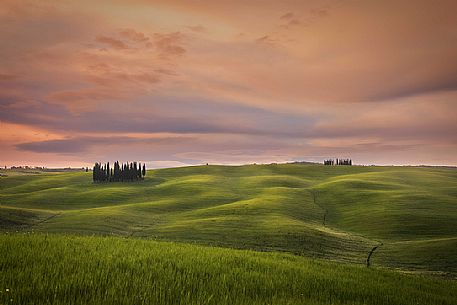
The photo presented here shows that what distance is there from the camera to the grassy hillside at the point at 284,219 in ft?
150

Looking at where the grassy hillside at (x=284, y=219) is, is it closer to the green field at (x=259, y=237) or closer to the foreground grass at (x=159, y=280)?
the green field at (x=259, y=237)

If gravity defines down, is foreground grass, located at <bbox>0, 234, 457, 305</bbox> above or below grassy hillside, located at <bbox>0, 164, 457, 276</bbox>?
above

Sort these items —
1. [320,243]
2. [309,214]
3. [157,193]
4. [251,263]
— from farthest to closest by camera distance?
[157,193]
[309,214]
[320,243]
[251,263]

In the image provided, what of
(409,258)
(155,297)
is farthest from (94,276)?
(409,258)

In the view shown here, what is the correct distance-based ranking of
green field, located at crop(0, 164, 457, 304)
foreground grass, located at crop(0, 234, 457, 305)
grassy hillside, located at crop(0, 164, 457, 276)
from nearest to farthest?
1. foreground grass, located at crop(0, 234, 457, 305)
2. green field, located at crop(0, 164, 457, 304)
3. grassy hillside, located at crop(0, 164, 457, 276)

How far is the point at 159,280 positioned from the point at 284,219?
176 ft

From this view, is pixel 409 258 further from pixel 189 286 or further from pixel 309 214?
pixel 189 286

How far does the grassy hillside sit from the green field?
23 centimetres

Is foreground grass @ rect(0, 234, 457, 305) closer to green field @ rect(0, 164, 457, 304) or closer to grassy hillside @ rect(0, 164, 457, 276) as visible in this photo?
green field @ rect(0, 164, 457, 304)

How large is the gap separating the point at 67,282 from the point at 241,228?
47413 millimetres

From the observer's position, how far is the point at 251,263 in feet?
51.5

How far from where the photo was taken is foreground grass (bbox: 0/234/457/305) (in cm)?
864

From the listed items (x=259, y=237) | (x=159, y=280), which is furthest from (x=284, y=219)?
(x=159, y=280)

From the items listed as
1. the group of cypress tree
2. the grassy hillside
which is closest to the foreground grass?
the grassy hillside
